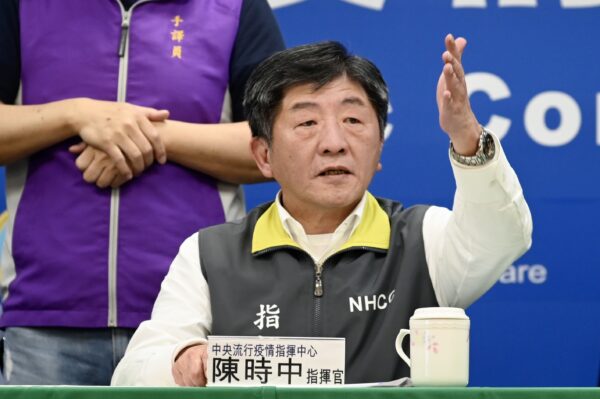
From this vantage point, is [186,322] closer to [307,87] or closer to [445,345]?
[307,87]

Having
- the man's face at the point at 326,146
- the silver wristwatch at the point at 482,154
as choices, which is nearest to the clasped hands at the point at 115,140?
the man's face at the point at 326,146

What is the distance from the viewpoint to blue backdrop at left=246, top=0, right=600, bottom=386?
238 centimetres

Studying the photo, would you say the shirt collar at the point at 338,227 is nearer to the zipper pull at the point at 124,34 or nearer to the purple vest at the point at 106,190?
the purple vest at the point at 106,190

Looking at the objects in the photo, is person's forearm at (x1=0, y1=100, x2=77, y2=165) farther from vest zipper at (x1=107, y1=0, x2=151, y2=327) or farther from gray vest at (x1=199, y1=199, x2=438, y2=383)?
gray vest at (x1=199, y1=199, x2=438, y2=383)

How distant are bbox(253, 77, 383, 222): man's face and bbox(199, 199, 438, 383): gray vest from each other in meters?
0.09

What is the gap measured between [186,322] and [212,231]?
187mm

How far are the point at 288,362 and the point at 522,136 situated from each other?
4.14 feet

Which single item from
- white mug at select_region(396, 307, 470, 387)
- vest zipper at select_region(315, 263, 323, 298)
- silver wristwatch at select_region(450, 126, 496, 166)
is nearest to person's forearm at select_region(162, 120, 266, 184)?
vest zipper at select_region(315, 263, 323, 298)

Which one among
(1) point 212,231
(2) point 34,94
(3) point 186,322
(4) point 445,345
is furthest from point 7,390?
(2) point 34,94

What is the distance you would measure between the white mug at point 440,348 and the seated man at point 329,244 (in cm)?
32

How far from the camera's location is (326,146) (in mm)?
1829

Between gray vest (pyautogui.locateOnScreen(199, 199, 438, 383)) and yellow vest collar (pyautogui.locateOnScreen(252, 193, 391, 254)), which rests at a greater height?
yellow vest collar (pyautogui.locateOnScreen(252, 193, 391, 254))

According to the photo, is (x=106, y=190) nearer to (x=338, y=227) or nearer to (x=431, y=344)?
(x=338, y=227)

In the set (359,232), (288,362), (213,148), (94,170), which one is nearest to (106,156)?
(94,170)
